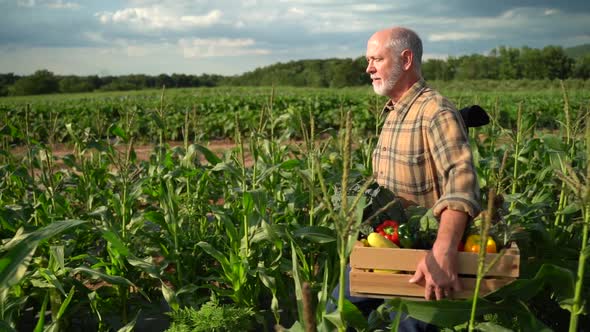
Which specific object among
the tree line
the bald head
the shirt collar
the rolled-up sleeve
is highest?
the tree line

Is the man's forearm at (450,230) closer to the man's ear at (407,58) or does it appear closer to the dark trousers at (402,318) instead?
the dark trousers at (402,318)

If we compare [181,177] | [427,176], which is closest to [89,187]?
[181,177]

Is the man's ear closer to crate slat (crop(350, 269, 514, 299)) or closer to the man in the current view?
the man

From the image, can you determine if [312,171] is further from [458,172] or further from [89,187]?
[89,187]

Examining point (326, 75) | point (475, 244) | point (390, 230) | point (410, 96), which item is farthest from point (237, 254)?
point (326, 75)

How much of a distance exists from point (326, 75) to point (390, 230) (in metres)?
72.8

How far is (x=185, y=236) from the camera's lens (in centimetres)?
384

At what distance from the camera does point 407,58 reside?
2732 mm

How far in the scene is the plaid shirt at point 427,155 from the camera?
7.64 feet

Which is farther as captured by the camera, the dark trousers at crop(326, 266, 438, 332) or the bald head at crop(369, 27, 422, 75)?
the bald head at crop(369, 27, 422, 75)

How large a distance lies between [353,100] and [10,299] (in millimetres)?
19209

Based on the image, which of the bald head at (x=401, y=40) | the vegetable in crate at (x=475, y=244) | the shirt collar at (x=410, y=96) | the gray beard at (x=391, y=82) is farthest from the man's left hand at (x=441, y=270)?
the bald head at (x=401, y=40)

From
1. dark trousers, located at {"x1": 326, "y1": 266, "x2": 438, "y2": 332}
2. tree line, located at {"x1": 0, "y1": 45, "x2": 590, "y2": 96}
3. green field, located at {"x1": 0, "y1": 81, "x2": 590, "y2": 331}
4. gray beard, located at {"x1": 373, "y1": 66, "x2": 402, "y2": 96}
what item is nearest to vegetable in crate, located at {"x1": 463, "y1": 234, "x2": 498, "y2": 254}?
green field, located at {"x1": 0, "y1": 81, "x2": 590, "y2": 331}

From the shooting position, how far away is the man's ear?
271 cm
